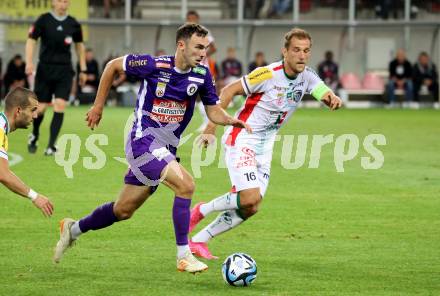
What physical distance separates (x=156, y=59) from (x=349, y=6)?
96.4 ft

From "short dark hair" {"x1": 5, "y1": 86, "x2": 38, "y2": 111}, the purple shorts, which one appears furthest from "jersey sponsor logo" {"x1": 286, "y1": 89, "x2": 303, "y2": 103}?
"short dark hair" {"x1": 5, "y1": 86, "x2": 38, "y2": 111}

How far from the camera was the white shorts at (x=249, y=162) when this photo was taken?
9031 mm

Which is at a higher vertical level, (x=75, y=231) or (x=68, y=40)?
(x=68, y=40)

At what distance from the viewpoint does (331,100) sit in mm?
9094

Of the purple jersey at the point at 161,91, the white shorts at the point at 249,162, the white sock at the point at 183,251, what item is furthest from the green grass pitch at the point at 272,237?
the purple jersey at the point at 161,91

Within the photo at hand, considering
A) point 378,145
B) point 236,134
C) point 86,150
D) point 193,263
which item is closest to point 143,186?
point 193,263

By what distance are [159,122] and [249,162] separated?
1116mm

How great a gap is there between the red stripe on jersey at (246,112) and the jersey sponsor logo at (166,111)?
3.60ft

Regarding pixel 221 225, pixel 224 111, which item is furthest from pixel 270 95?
pixel 221 225

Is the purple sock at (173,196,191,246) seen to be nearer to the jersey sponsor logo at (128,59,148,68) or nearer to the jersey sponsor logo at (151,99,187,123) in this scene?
the jersey sponsor logo at (151,99,187,123)

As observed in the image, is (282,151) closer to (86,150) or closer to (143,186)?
(86,150)

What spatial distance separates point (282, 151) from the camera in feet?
62.1

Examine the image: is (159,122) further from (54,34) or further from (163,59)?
(54,34)

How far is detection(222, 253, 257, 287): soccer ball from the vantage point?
7.72 meters
